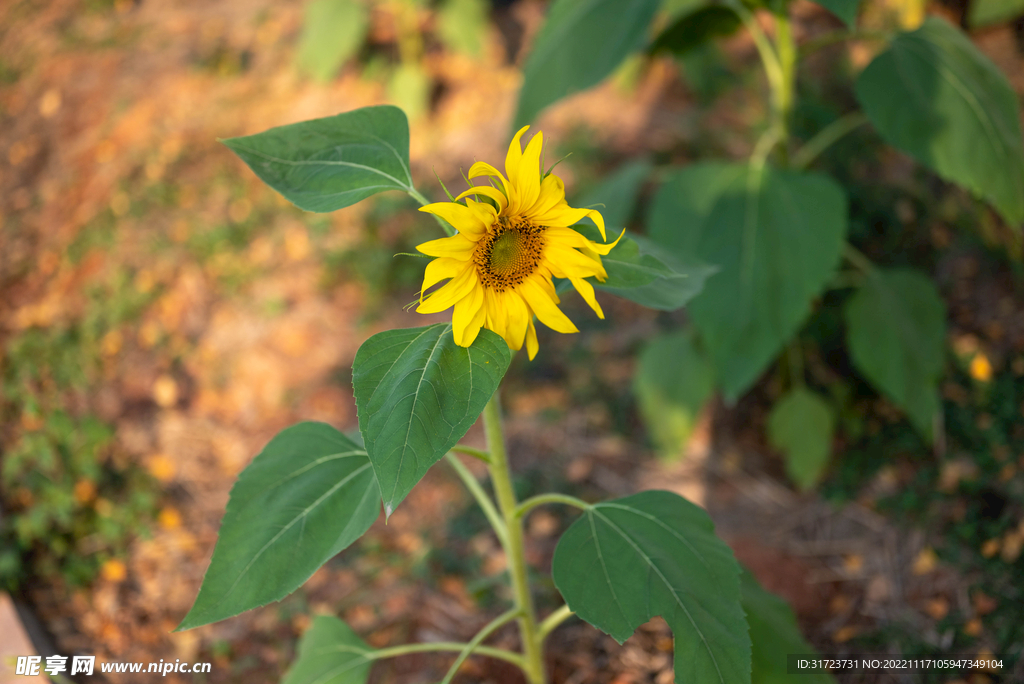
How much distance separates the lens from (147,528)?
2.41 meters

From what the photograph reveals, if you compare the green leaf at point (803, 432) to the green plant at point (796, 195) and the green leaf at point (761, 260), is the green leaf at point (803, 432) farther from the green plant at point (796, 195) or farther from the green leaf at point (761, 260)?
the green leaf at point (761, 260)

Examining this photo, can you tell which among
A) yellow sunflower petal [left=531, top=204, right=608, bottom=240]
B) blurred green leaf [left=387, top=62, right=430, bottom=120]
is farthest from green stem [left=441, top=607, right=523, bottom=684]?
blurred green leaf [left=387, top=62, right=430, bottom=120]

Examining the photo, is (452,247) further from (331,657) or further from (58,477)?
(58,477)

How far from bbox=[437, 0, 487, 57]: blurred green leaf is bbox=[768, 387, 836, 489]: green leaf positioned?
3.08 m

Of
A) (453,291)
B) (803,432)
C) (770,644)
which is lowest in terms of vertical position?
(770,644)

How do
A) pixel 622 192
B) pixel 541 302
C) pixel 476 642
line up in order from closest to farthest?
pixel 541 302 → pixel 476 642 → pixel 622 192

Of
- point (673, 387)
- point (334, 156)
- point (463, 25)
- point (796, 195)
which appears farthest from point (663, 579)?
point (463, 25)

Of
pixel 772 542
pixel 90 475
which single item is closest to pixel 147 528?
pixel 90 475

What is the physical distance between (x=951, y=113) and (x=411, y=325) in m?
2.28

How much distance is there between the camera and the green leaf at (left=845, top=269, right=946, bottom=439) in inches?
86.5

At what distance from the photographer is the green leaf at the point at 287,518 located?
111 cm

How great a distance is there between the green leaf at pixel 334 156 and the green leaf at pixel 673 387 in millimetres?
1640

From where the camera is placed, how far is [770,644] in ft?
5.08

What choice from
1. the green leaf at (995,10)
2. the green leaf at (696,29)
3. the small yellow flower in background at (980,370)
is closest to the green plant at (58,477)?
the green leaf at (696,29)
